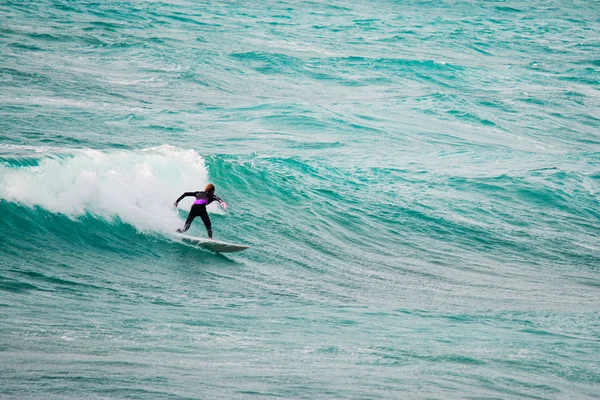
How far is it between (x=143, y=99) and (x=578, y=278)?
50.9 ft

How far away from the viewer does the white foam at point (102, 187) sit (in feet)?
42.3

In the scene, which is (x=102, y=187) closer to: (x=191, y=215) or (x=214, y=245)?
(x=191, y=215)

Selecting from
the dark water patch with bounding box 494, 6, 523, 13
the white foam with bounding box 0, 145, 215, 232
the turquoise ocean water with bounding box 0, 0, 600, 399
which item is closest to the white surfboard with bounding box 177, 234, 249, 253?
the turquoise ocean water with bounding box 0, 0, 600, 399

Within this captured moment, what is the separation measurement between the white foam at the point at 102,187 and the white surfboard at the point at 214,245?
607 millimetres

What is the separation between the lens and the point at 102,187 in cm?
1360

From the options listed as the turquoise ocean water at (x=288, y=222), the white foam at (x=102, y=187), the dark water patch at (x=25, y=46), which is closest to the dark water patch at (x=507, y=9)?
the turquoise ocean water at (x=288, y=222)

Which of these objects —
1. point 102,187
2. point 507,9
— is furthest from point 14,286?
point 507,9

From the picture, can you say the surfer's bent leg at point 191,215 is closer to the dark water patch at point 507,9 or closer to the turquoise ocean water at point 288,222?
the turquoise ocean water at point 288,222

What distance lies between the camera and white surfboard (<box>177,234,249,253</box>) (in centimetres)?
1241

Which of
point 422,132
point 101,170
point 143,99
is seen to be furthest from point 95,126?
point 422,132

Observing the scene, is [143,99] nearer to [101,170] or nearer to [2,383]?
[101,170]

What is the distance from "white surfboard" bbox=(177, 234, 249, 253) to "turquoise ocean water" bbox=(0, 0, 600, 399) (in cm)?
16

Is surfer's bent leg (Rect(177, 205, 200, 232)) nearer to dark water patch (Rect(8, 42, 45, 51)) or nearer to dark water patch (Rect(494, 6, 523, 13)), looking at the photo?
dark water patch (Rect(8, 42, 45, 51))

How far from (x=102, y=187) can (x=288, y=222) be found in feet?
12.8
